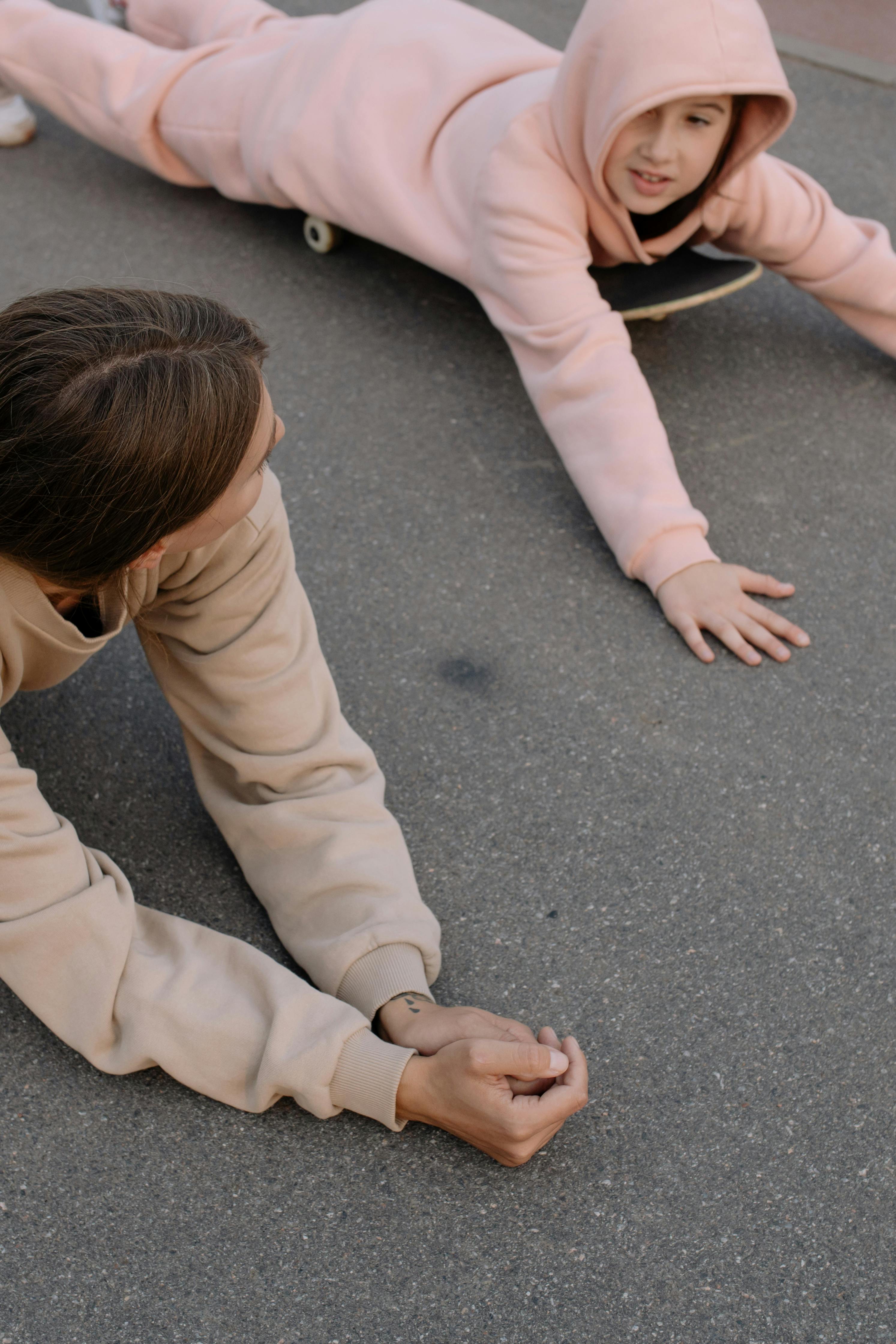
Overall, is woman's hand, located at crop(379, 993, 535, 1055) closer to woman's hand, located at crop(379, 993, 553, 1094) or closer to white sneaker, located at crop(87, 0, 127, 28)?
woman's hand, located at crop(379, 993, 553, 1094)

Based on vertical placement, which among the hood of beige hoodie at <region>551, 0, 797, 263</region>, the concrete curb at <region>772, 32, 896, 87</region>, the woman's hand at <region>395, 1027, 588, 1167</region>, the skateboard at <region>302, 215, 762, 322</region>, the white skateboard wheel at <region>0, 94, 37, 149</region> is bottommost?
the white skateboard wheel at <region>0, 94, 37, 149</region>

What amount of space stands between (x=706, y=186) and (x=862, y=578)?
0.64 meters

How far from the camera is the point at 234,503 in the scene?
918 millimetres

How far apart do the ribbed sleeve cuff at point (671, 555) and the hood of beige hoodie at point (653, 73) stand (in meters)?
0.50

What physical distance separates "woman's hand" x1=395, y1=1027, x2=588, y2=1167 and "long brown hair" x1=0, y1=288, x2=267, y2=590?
0.50m

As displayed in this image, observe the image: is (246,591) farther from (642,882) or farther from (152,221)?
(152,221)

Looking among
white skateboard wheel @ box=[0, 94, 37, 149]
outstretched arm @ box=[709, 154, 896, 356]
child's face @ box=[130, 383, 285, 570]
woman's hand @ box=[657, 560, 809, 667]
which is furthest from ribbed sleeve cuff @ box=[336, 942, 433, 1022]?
white skateboard wheel @ box=[0, 94, 37, 149]

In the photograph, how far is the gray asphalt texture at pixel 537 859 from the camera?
0.97 metres

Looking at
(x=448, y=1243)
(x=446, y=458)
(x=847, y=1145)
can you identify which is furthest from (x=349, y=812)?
(x=446, y=458)

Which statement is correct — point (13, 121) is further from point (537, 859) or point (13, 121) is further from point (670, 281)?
point (537, 859)

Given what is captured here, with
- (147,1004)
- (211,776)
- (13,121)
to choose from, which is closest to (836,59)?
(13,121)

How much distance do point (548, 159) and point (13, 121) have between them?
1.34 metres

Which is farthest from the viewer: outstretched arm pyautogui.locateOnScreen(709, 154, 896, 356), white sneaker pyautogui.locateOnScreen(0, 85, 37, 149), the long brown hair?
white sneaker pyautogui.locateOnScreen(0, 85, 37, 149)

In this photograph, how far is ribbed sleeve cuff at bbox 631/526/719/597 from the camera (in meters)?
1.55
